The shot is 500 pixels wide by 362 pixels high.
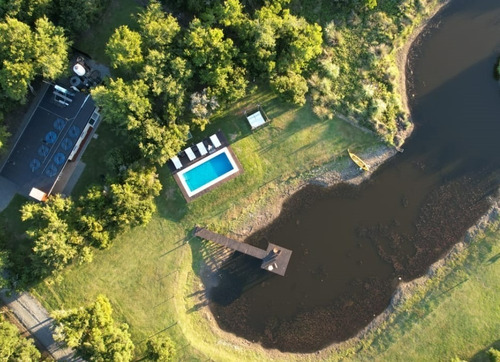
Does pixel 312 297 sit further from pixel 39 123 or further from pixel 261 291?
pixel 39 123

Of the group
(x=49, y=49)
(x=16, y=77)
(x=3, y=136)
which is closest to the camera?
(x=16, y=77)

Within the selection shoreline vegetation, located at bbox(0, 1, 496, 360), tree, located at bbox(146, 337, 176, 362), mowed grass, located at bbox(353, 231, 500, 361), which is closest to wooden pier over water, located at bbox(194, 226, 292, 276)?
shoreline vegetation, located at bbox(0, 1, 496, 360)

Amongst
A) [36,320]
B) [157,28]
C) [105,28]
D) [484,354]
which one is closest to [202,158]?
[157,28]

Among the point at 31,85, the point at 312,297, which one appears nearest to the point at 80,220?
the point at 31,85

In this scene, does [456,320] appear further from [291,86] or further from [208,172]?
[208,172]

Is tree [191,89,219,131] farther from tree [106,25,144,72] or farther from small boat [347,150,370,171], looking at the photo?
small boat [347,150,370,171]

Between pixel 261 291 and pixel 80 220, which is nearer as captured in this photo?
pixel 80 220
